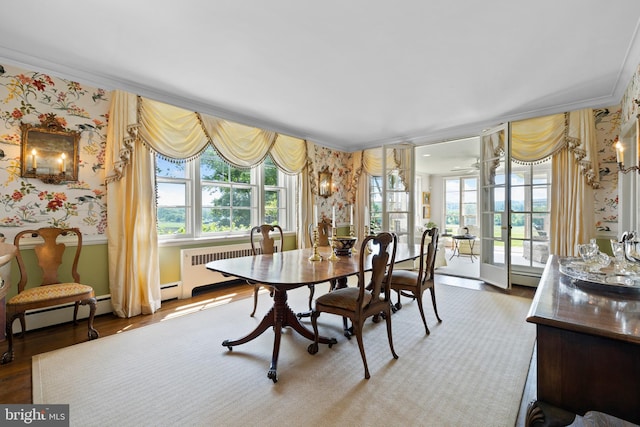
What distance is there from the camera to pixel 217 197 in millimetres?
4336

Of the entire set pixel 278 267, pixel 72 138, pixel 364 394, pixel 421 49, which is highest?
pixel 421 49

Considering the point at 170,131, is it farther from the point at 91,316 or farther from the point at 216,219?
the point at 91,316

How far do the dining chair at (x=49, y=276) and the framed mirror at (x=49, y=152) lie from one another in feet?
1.72

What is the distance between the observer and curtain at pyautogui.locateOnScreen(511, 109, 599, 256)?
3.79m

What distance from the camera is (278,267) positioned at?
7.87 ft

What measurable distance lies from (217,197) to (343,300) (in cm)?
279

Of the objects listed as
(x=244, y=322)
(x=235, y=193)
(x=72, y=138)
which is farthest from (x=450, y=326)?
(x=72, y=138)

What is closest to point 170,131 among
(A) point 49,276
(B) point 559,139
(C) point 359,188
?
(A) point 49,276

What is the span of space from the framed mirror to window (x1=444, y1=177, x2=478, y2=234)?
9183 mm

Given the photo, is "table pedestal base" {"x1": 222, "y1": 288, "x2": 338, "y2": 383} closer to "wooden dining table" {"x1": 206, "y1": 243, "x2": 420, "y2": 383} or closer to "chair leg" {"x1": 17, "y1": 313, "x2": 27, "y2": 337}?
"wooden dining table" {"x1": 206, "y1": 243, "x2": 420, "y2": 383}

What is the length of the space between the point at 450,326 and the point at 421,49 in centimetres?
253

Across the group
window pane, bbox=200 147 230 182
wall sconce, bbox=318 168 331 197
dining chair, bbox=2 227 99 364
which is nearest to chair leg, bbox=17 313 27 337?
dining chair, bbox=2 227 99 364

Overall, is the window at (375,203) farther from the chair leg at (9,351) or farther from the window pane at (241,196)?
the chair leg at (9,351)

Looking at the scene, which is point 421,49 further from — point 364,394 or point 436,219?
point 436,219
